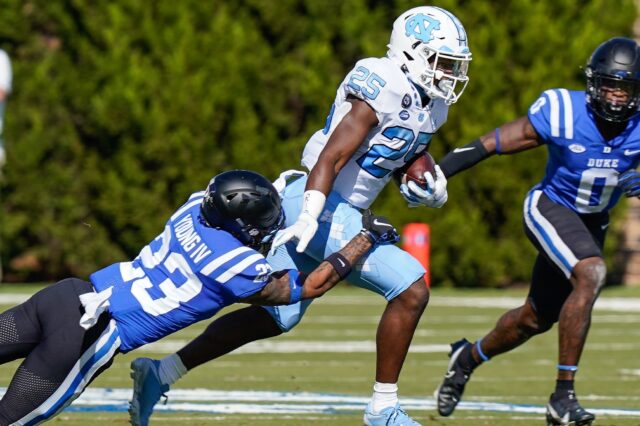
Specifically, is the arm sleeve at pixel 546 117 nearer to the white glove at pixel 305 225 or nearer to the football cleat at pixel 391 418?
the white glove at pixel 305 225

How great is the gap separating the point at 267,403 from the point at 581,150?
1.95 meters

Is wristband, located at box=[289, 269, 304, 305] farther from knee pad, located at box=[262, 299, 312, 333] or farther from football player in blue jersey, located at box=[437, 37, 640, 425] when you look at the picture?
football player in blue jersey, located at box=[437, 37, 640, 425]

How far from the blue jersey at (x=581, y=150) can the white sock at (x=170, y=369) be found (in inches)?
79.8

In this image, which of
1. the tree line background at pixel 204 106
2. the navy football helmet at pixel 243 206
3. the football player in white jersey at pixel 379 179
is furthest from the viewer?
the tree line background at pixel 204 106

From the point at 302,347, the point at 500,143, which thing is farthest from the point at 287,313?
the point at 302,347

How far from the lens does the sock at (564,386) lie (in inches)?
242

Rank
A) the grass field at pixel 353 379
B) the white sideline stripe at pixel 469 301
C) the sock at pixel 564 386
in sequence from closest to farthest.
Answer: the sock at pixel 564 386, the grass field at pixel 353 379, the white sideline stripe at pixel 469 301

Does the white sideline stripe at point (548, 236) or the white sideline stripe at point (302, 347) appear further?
the white sideline stripe at point (302, 347)

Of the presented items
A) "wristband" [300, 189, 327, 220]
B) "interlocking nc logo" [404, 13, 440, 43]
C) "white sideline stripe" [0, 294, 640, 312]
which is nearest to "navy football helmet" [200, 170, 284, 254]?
"wristband" [300, 189, 327, 220]

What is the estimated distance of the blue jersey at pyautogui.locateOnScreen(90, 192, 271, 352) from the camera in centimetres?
516

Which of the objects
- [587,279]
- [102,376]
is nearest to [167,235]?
[587,279]

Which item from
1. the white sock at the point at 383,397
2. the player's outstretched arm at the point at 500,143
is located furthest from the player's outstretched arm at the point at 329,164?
the player's outstretched arm at the point at 500,143

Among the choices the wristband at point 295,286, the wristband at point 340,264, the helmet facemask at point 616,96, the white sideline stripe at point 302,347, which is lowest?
the white sideline stripe at point 302,347

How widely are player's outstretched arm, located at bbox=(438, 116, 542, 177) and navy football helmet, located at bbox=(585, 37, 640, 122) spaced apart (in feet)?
1.11
